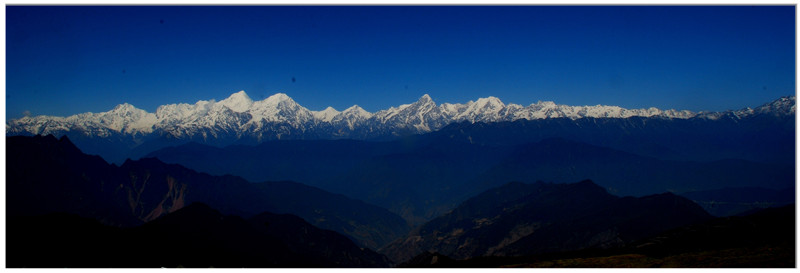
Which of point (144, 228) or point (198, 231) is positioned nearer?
point (144, 228)

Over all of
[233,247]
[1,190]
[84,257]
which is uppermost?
[1,190]

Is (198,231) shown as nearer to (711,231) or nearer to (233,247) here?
(233,247)
